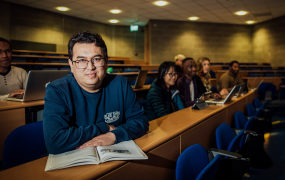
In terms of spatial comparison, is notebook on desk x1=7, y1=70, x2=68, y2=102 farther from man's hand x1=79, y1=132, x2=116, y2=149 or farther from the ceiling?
the ceiling

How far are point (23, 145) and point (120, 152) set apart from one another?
678 mm

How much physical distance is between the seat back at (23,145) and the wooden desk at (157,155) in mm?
362

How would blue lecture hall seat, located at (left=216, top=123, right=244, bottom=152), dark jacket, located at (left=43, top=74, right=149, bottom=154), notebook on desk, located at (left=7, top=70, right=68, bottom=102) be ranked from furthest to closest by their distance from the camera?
notebook on desk, located at (left=7, top=70, right=68, bottom=102), blue lecture hall seat, located at (left=216, top=123, right=244, bottom=152), dark jacket, located at (left=43, top=74, right=149, bottom=154)

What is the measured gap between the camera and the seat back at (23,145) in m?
1.05

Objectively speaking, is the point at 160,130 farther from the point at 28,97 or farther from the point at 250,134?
the point at 28,97

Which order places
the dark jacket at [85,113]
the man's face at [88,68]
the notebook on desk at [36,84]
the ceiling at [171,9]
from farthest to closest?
the ceiling at [171,9] < the notebook on desk at [36,84] < the man's face at [88,68] < the dark jacket at [85,113]

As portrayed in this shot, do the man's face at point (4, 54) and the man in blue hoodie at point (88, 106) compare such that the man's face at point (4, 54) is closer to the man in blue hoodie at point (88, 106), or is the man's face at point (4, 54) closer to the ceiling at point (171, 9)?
the man in blue hoodie at point (88, 106)

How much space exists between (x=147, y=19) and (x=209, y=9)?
118 inches

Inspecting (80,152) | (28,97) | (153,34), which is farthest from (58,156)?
(153,34)

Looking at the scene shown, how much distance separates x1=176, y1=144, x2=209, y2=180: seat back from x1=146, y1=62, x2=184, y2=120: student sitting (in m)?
0.85

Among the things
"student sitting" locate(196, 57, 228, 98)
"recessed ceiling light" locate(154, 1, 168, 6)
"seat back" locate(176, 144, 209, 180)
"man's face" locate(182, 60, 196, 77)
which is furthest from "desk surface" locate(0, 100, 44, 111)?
"recessed ceiling light" locate(154, 1, 168, 6)

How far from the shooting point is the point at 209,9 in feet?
25.8

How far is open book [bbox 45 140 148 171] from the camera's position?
2.44ft

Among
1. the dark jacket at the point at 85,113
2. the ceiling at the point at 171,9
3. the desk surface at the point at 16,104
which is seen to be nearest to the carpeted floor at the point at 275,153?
the dark jacket at the point at 85,113
